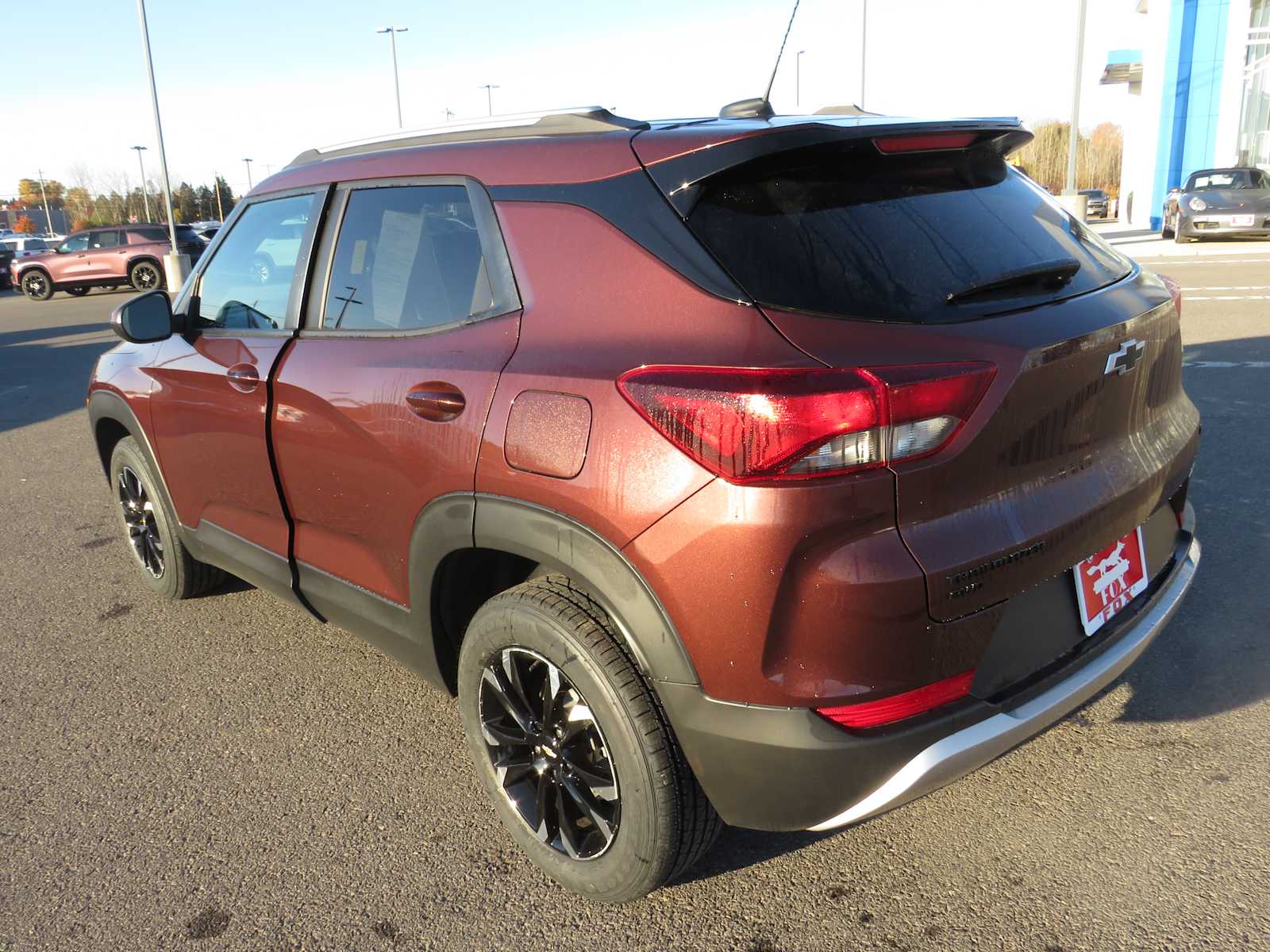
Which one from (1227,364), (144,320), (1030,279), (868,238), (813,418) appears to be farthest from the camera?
(1227,364)

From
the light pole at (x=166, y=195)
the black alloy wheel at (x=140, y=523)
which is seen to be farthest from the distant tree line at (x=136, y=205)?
the black alloy wheel at (x=140, y=523)

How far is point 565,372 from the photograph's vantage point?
211cm

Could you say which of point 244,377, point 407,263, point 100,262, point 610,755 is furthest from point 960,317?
point 100,262

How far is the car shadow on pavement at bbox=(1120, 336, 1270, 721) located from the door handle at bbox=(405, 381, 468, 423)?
2195 mm

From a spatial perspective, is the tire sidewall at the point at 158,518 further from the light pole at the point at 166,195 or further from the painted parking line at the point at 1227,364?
the light pole at the point at 166,195

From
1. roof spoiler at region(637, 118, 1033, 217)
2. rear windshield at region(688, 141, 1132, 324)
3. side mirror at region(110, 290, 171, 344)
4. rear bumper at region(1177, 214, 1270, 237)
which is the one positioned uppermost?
roof spoiler at region(637, 118, 1033, 217)

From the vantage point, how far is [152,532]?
170 inches

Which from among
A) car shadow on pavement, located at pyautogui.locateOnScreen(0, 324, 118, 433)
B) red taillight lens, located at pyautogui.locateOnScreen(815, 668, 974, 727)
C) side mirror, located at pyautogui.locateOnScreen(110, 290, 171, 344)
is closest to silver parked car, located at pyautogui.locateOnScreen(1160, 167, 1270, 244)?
car shadow on pavement, located at pyautogui.locateOnScreen(0, 324, 118, 433)

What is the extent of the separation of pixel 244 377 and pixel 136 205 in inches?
3254

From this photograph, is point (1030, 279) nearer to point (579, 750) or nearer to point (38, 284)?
point (579, 750)

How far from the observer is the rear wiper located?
6.77ft

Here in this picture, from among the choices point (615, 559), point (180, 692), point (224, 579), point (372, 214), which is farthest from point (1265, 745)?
point (224, 579)

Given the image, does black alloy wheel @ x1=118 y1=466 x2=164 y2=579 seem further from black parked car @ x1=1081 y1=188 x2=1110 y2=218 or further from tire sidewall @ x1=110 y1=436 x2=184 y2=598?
black parked car @ x1=1081 y1=188 x2=1110 y2=218

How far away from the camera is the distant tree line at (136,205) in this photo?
73812 mm
